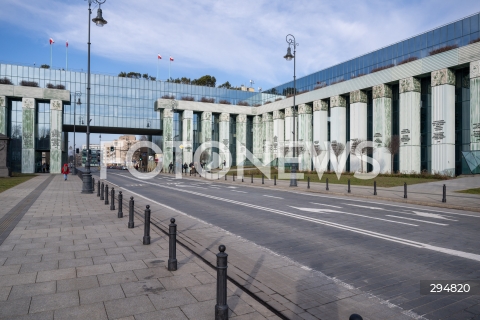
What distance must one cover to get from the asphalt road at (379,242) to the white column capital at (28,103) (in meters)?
54.0

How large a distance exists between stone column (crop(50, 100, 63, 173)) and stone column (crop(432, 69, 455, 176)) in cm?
5557

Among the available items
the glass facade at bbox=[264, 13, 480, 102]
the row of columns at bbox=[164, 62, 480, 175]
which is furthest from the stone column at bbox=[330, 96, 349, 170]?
the glass facade at bbox=[264, 13, 480, 102]

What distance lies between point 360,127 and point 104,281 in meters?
46.9

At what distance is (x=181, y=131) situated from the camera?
7012 centimetres

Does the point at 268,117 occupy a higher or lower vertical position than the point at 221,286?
higher

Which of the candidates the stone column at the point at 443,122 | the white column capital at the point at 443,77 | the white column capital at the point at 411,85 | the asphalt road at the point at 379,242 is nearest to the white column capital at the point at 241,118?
the white column capital at the point at 411,85

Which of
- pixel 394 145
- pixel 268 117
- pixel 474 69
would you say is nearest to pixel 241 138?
pixel 268 117

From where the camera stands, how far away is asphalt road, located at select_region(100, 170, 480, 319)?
5242 millimetres

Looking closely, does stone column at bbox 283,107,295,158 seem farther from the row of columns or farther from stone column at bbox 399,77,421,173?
stone column at bbox 399,77,421,173

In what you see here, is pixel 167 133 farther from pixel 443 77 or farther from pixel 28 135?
pixel 443 77

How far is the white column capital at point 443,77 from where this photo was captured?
37281 millimetres

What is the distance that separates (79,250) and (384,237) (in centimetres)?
723

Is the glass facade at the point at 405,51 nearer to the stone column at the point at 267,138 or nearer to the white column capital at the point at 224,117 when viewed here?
the stone column at the point at 267,138

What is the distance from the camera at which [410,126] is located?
134 feet
